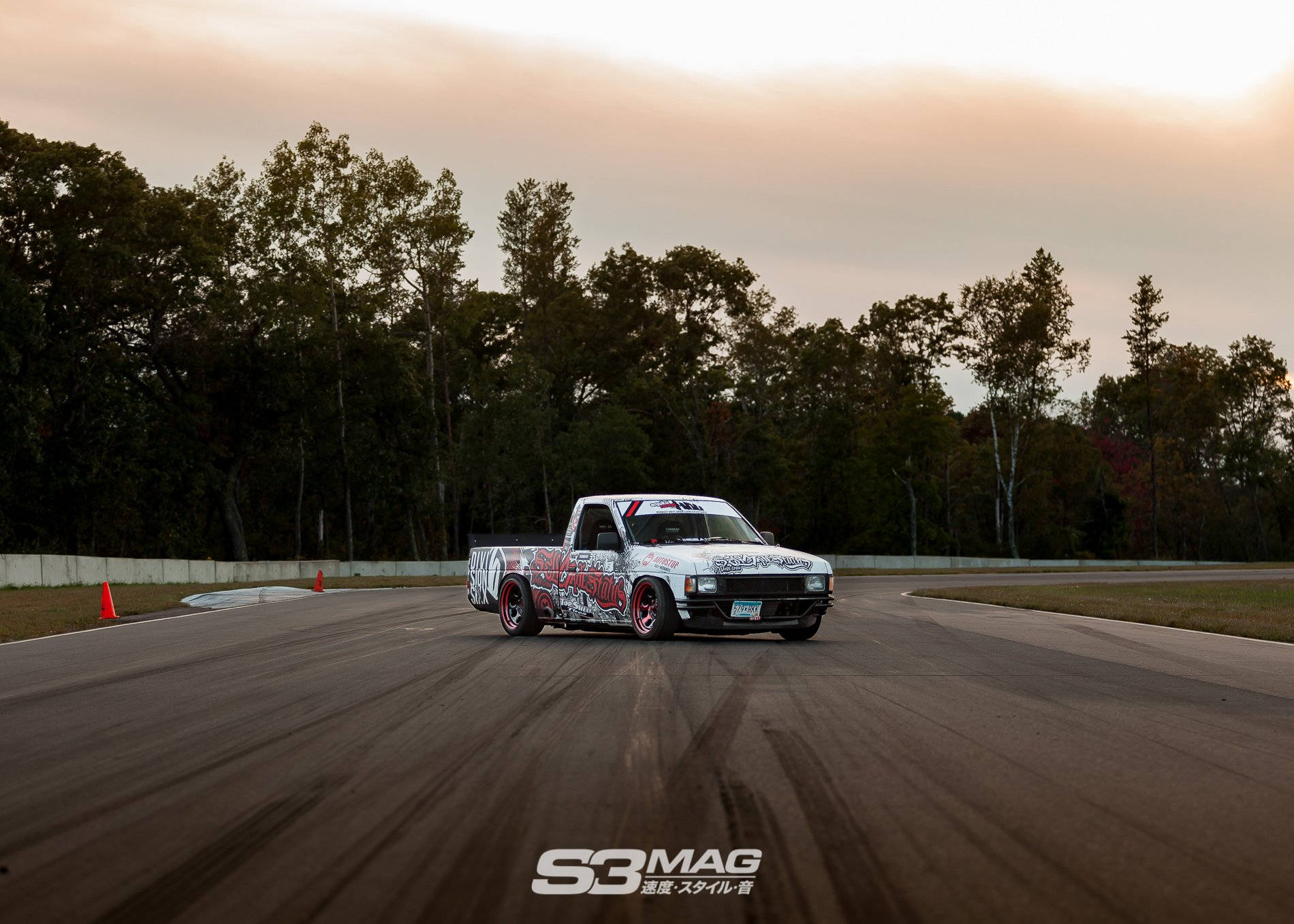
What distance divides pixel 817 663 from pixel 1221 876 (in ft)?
27.4

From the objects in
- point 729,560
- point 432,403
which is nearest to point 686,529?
point 729,560

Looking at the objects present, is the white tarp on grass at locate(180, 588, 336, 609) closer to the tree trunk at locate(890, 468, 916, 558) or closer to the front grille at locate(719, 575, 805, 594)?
the front grille at locate(719, 575, 805, 594)

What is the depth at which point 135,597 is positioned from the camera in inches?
1216

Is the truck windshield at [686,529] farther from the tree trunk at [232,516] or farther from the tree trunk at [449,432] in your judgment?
the tree trunk at [449,432]

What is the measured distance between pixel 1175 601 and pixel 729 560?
15460 mm

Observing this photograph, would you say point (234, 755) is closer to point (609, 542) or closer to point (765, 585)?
point (765, 585)

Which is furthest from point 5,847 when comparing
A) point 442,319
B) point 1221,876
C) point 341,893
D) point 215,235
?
point 442,319

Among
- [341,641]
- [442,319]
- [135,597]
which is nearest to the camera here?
[341,641]

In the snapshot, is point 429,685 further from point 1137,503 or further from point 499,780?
point 1137,503

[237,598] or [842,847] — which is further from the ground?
[237,598]

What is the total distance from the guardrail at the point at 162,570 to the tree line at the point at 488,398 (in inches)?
423

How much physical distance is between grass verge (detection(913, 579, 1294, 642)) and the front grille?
5.87m

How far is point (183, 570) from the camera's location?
146 feet

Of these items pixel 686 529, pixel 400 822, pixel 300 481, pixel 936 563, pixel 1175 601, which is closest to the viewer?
pixel 400 822
